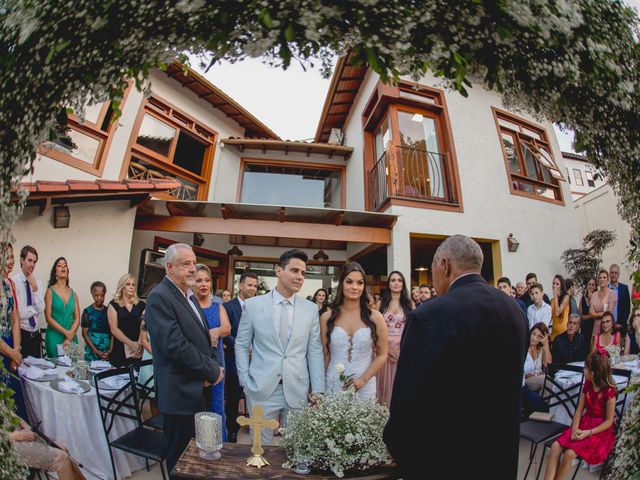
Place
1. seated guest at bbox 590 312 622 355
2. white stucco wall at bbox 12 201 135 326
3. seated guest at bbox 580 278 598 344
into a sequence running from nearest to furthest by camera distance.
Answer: seated guest at bbox 590 312 622 355 < white stucco wall at bbox 12 201 135 326 < seated guest at bbox 580 278 598 344

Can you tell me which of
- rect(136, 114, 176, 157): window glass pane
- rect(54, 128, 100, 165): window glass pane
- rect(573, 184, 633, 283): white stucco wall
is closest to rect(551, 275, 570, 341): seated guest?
rect(573, 184, 633, 283): white stucco wall

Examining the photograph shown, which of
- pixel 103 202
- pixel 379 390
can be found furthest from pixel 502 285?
pixel 103 202

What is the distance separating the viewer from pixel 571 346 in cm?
554

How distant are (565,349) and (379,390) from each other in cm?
353

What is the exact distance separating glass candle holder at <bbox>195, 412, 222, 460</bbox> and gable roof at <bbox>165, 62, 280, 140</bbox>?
8462 millimetres

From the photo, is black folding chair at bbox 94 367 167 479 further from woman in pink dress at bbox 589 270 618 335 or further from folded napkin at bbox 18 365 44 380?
woman in pink dress at bbox 589 270 618 335

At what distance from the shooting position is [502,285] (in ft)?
20.5

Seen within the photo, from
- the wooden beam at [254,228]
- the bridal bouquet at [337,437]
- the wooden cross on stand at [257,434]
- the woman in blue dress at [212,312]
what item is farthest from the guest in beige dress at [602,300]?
the wooden cross on stand at [257,434]

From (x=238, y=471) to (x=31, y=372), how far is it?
285cm

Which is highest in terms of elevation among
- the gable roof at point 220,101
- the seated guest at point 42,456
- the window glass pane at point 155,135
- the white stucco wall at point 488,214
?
the gable roof at point 220,101

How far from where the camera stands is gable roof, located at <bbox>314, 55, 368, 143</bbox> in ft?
32.2

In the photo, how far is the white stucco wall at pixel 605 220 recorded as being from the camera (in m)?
9.44

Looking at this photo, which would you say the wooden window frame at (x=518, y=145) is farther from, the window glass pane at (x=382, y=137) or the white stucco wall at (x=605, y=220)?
the window glass pane at (x=382, y=137)

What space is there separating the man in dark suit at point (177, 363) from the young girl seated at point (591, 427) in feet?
10.7
